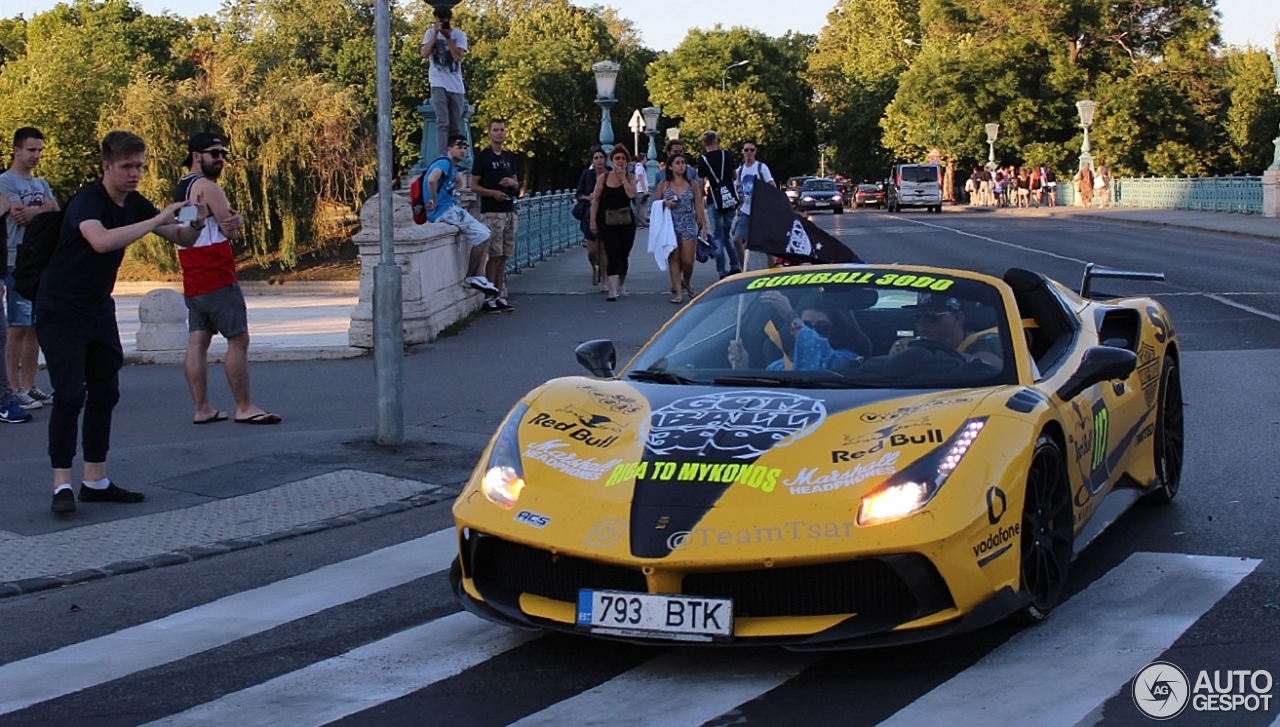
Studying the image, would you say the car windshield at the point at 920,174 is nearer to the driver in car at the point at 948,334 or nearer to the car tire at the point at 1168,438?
the car tire at the point at 1168,438

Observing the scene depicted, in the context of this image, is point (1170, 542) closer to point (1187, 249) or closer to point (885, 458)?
point (885, 458)

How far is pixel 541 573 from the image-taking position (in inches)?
195

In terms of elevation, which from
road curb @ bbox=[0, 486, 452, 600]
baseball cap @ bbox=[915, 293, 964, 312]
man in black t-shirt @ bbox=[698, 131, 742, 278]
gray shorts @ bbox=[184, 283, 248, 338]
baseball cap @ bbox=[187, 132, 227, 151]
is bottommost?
road curb @ bbox=[0, 486, 452, 600]

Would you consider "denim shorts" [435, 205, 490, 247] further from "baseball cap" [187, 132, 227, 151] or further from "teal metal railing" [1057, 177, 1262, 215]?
"teal metal railing" [1057, 177, 1262, 215]

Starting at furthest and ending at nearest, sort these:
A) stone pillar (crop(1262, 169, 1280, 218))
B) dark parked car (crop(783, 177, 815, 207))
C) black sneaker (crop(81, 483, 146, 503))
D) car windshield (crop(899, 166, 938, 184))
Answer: dark parked car (crop(783, 177, 815, 207)) < car windshield (crop(899, 166, 938, 184)) < stone pillar (crop(1262, 169, 1280, 218)) < black sneaker (crop(81, 483, 146, 503))

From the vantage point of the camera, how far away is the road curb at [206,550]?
642cm

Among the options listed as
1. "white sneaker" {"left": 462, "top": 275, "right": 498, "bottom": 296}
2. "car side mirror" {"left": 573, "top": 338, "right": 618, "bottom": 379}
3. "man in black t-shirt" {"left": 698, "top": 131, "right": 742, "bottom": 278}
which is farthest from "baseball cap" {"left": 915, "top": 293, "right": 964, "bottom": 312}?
"man in black t-shirt" {"left": 698, "top": 131, "right": 742, "bottom": 278}

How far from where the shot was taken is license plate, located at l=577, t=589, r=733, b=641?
460 centimetres

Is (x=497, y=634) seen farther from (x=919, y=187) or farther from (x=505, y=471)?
(x=919, y=187)

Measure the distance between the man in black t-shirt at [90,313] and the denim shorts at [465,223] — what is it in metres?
8.08

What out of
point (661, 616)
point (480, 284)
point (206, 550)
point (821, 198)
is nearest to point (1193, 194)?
point (821, 198)

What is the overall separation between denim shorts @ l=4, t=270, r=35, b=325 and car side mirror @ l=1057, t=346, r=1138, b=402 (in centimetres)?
766

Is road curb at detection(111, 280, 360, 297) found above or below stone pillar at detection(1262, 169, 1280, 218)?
below

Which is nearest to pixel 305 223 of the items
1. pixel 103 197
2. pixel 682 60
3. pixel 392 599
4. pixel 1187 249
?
pixel 1187 249
